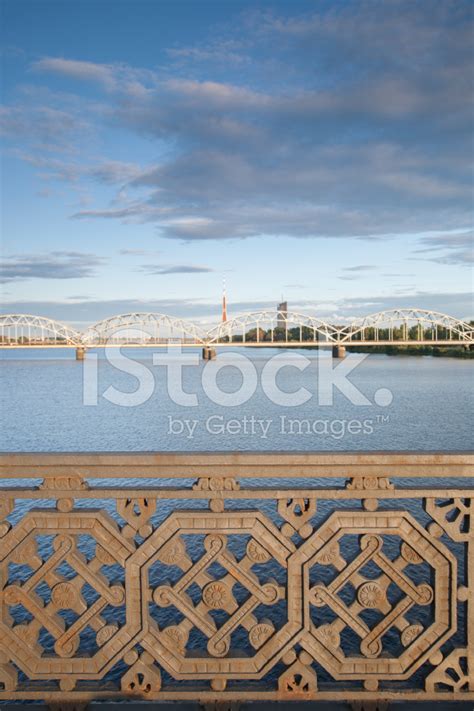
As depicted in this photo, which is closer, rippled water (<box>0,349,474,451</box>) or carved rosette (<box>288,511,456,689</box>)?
carved rosette (<box>288,511,456,689</box>)

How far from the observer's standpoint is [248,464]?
219 centimetres

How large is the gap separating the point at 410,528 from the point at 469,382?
42.0 metres

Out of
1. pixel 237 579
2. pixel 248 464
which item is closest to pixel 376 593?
pixel 237 579

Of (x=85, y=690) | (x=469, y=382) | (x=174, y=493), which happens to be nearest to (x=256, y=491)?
Result: (x=174, y=493)

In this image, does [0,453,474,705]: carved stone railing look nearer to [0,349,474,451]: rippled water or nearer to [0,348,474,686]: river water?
[0,348,474,686]: river water

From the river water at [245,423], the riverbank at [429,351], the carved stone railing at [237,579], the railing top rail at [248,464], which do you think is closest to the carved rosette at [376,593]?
the carved stone railing at [237,579]

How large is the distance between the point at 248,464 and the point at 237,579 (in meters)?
0.46

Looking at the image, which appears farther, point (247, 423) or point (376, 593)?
point (247, 423)

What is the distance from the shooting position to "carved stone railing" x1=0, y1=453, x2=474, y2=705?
7.18 ft

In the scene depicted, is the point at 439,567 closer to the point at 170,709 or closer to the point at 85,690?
the point at 170,709

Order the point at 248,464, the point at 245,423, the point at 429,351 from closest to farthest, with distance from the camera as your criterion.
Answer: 1. the point at 248,464
2. the point at 245,423
3. the point at 429,351

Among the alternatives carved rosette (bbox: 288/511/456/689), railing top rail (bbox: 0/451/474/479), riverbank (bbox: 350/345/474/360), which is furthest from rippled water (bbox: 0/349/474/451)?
riverbank (bbox: 350/345/474/360)

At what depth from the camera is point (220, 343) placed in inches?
3334

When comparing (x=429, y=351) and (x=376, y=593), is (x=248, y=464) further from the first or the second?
(x=429, y=351)
